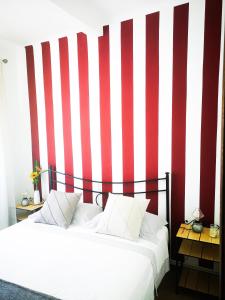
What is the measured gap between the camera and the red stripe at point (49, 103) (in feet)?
10.7

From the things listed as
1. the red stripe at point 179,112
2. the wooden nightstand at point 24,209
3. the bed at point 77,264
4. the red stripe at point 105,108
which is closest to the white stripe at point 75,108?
the red stripe at point 105,108

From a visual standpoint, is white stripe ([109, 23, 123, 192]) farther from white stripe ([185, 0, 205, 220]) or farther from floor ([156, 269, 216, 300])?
floor ([156, 269, 216, 300])

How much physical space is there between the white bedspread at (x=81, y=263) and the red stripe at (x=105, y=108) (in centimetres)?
82

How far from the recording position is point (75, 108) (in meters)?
3.15

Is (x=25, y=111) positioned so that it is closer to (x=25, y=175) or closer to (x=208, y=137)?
(x=25, y=175)

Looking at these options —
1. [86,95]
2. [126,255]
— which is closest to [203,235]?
[126,255]

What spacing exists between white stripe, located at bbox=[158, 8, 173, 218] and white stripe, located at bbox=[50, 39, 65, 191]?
1449 mm

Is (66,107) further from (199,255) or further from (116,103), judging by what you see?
(199,255)

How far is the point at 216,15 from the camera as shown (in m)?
2.23

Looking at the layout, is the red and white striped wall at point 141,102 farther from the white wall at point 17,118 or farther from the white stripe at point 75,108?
the white wall at point 17,118

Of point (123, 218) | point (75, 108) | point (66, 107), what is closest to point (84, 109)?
point (75, 108)

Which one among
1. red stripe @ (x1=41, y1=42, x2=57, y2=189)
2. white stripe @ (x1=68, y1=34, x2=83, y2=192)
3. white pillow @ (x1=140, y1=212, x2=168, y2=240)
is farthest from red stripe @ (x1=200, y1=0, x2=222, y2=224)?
red stripe @ (x1=41, y1=42, x2=57, y2=189)

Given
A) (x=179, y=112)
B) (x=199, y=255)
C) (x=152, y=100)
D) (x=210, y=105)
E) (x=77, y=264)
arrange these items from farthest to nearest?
1. (x=152, y=100)
2. (x=179, y=112)
3. (x=210, y=105)
4. (x=199, y=255)
5. (x=77, y=264)

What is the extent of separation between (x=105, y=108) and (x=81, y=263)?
5.98ft
